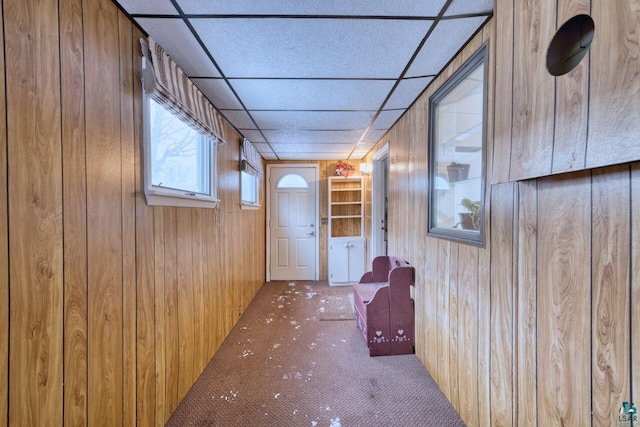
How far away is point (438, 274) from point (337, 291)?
2.31 meters

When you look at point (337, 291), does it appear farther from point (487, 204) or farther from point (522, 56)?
point (522, 56)

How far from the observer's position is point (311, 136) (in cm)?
303

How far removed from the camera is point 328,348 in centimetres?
229

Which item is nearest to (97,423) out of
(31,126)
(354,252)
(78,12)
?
(31,126)

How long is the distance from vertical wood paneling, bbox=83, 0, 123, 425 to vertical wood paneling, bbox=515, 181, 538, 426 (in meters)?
1.71

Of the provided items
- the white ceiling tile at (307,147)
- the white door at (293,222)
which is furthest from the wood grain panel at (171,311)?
the white door at (293,222)

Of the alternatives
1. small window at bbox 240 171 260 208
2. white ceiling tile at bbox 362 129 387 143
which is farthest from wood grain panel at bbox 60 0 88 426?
white ceiling tile at bbox 362 129 387 143

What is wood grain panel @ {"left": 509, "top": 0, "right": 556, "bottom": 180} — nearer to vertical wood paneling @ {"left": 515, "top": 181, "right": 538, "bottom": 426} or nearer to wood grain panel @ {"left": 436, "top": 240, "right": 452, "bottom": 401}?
vertical wood paneling @ {"left": 515, "top": 181, "right": 538, "bottom": 426}

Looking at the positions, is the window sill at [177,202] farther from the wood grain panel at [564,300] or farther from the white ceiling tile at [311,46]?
the wood grain panel at [564,300]

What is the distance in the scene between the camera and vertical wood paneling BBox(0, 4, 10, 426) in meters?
0.71

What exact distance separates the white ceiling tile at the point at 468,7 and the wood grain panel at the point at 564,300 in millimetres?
815

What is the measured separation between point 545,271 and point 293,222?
3.84 m

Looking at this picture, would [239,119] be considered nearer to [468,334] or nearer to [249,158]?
[249,158]

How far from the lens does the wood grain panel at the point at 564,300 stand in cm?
79
